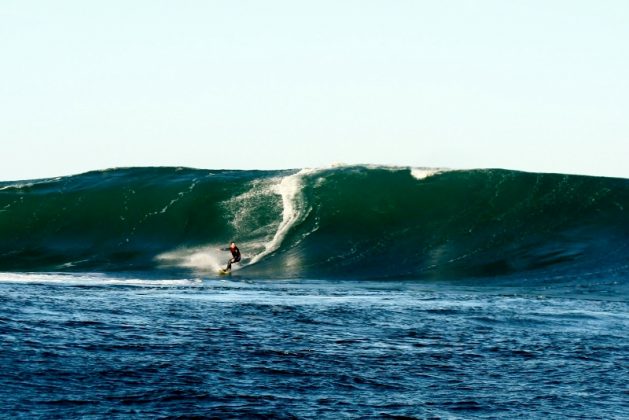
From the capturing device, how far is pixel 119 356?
1184cm

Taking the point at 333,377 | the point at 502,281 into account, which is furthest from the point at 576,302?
the point at 333,377

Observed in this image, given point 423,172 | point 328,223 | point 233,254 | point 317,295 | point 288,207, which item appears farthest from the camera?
point 423,172

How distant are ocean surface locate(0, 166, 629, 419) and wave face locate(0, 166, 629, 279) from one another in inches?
3.8

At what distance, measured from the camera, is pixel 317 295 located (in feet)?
65.7

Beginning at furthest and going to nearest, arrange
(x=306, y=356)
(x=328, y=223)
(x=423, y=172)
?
(x=423, y=172)
(x=328, y=223)
(x=306, y=356)

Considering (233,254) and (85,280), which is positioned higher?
(233,254)

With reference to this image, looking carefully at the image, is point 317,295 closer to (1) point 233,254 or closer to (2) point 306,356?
(1) point 233,254

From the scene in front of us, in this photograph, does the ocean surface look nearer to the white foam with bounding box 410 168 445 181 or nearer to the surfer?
the white foam with bounding box 410 168 445 181

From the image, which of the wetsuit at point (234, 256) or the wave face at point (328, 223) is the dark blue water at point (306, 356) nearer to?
the wetsuit at point (234, 256)

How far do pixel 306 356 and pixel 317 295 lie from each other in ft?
25.2

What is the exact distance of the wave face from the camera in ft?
88.2

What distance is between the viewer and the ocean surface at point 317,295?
10430 millimetres

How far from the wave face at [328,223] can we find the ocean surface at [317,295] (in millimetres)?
96

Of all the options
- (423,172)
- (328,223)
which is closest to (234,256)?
(328,223)
